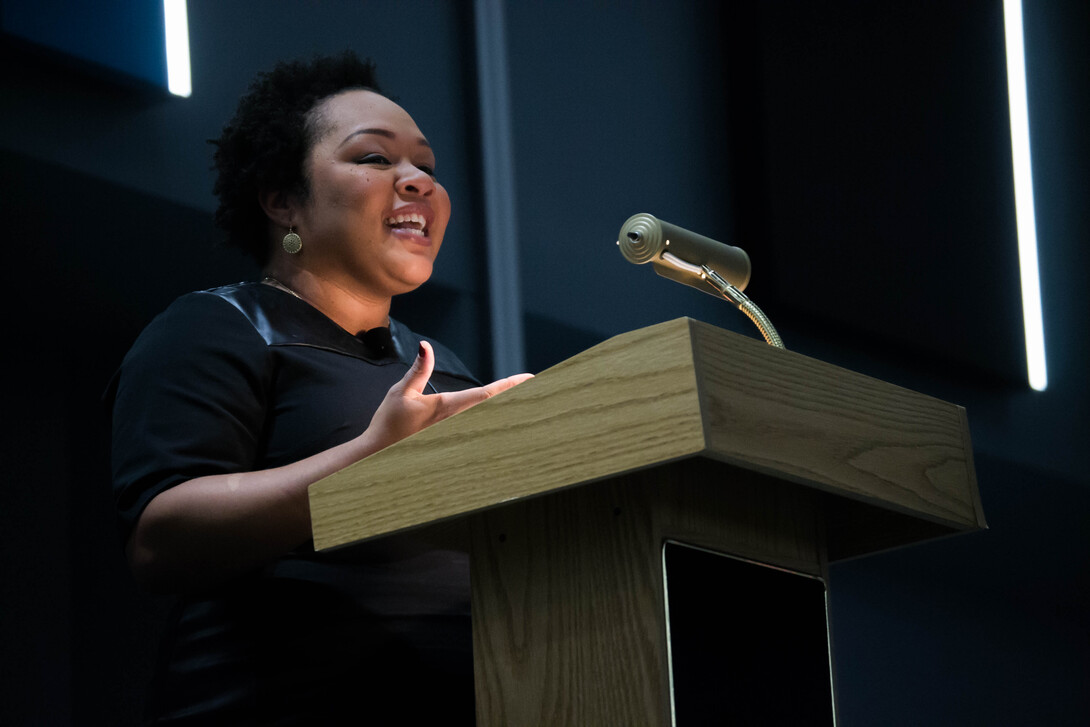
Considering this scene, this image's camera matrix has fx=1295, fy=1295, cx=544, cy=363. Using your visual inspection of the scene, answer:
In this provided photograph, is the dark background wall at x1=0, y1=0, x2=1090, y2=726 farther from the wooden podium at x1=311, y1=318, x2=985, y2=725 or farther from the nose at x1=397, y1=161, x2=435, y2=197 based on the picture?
the wooden podium at x1=311, y1=318, x2=985, y2=725

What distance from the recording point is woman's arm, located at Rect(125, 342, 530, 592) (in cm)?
123

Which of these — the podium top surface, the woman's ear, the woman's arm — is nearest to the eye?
the woman's ear

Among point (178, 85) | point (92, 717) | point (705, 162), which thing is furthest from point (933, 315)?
point (92, 717)

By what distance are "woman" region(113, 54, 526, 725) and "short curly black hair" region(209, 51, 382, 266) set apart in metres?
0.17

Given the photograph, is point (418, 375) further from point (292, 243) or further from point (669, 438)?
point (292, 243)

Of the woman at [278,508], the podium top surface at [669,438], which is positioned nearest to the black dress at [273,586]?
the woman at [278,508]

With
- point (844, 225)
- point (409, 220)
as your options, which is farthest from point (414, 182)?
point (844, 225)

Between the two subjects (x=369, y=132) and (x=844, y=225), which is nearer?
(x=369, y=132)

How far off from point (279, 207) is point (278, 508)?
2.29ft

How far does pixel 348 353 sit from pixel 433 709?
1.57ft

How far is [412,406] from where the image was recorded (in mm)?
1146

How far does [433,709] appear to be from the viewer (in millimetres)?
1323

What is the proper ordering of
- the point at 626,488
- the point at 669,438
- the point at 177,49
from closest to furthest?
the point at 669,438
the point at 626,488
the point at 177,49

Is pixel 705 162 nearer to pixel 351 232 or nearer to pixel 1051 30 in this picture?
pixel 1051 30
